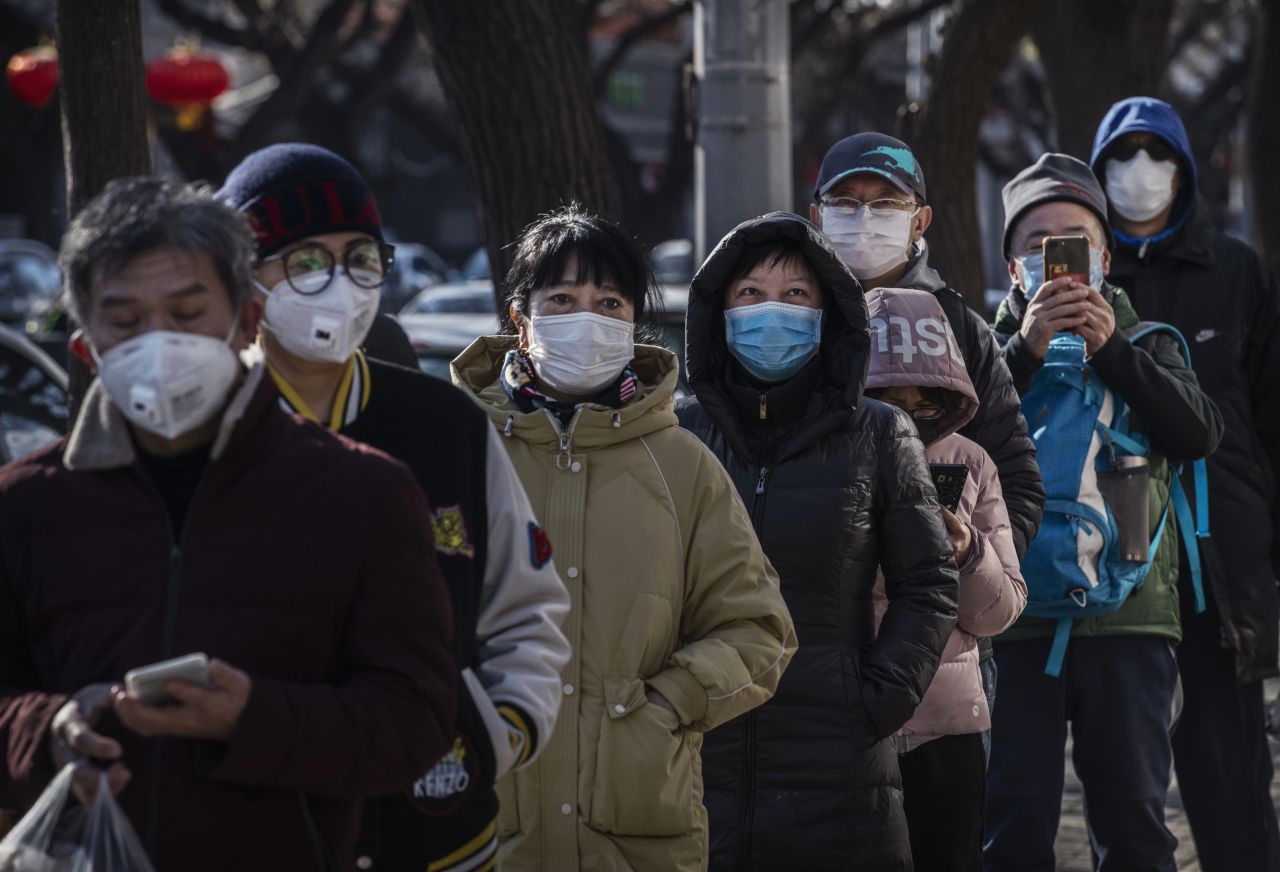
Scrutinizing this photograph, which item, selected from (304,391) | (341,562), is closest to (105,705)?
(341,562)

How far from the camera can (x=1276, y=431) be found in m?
5.42

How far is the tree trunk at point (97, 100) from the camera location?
6.13m

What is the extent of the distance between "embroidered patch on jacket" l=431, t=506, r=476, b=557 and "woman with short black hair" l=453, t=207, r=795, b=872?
77 cm

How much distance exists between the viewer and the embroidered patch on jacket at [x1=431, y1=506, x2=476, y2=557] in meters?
2.79

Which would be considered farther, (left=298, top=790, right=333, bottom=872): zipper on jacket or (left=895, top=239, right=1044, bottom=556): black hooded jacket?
Answer: (left=895, top=239, right=1044, bottom=556): black hooded jacket

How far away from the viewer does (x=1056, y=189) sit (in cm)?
511

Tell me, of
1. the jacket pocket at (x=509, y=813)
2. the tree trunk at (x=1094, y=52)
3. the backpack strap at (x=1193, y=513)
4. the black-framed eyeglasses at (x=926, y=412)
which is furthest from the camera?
the tree trunk at (x=1094, y=52)

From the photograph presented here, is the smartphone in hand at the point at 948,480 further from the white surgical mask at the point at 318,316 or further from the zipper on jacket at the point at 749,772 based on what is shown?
the white surgical mask at the point at 318,316

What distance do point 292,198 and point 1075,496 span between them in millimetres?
2603

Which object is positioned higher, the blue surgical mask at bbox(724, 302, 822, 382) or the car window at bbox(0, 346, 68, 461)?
the blue surgical mask at bbox(724, 302, 822, 382)

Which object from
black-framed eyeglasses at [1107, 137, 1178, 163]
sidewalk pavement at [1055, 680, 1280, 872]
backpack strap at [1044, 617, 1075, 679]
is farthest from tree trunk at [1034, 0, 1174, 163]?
backpack strap at [1044, 617, 1075, 679]

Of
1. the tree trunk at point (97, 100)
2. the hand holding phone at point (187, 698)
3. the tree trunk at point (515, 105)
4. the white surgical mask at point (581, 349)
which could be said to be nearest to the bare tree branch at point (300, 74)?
the tree trunk at point (515, 105)

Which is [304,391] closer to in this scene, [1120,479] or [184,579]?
[184,579]

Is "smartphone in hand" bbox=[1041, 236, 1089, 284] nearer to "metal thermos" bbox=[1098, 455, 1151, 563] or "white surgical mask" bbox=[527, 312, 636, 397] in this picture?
"metal thermos" bbox=[1098, 455, 1151, 563]
